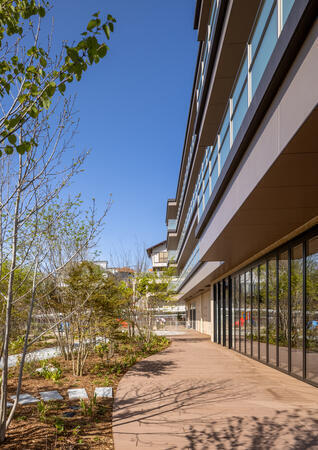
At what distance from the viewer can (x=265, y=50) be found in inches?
217

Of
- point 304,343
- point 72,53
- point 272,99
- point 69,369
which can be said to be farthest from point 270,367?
point 72,53

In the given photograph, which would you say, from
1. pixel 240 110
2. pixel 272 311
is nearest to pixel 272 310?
pixel 272 311

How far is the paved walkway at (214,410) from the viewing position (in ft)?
18.5

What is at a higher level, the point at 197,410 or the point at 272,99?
the point at 272,99

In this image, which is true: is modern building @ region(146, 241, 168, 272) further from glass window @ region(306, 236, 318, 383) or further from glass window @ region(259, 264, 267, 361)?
glass window @ region(306, 236, 318, 383)

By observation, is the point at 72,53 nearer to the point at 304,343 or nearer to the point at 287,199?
the point at 287,199

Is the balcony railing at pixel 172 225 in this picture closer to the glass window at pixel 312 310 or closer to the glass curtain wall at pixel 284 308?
the glass curtain wall at pixel 284 308

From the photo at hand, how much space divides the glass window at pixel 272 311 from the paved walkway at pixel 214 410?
60cm

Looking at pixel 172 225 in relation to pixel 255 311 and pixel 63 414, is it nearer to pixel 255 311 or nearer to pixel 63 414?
pixel 255 311

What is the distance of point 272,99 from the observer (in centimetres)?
503

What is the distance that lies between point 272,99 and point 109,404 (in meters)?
6.61

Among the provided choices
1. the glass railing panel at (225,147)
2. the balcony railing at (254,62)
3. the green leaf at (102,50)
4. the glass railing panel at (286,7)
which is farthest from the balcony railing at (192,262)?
the green leaf at (102,50)

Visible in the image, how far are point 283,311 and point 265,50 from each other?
7948 mm

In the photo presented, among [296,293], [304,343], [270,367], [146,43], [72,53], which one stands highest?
[146,43]
